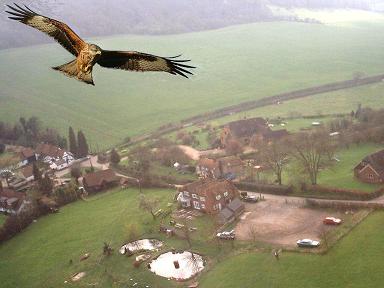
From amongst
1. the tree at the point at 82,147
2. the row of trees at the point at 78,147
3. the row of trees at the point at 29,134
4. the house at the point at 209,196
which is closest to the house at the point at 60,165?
the row of trees at the point at 78,147

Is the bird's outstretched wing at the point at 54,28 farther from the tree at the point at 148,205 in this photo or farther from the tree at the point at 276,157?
the tree at the point at 276,157

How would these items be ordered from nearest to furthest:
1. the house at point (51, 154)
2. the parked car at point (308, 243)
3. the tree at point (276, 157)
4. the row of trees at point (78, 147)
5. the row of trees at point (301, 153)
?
the parked car at point (308, 243) < the row of trees at point (301, 153) < the tree at point (276, 157) < the house at point (51, 154) < the row of trees at point (78, 147)

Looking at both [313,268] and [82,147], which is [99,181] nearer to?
[82,147]

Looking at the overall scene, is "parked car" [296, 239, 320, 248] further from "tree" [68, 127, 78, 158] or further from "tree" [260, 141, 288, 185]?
"tree" [68, 127, 78, 158]

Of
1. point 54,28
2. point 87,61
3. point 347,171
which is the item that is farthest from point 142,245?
point 87,61

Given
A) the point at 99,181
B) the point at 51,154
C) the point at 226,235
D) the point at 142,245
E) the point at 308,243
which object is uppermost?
the point at 51,154

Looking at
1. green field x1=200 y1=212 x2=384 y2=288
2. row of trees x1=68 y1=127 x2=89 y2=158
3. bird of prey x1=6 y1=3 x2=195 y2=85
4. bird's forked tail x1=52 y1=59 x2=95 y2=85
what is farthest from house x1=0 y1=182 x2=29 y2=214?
bird's forked tail x1=52 y1=59 x2=95 y2=85
